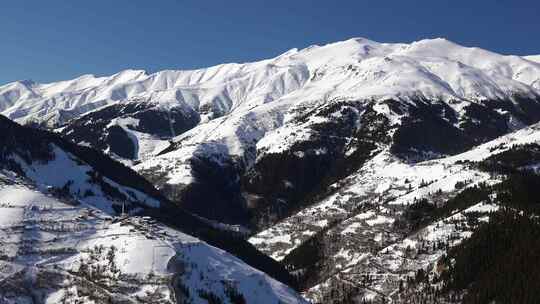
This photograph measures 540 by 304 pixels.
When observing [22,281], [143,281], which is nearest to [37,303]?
[22,281]

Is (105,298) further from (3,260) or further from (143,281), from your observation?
(3,260)

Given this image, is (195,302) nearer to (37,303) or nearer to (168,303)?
(168,303)

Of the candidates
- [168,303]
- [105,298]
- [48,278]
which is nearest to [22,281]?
[48,278]

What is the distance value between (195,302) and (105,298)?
2329 cm

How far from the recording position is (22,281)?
193 meters

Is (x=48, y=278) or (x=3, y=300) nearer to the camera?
(x=3, y=300)

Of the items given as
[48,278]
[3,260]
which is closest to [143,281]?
[48,278]

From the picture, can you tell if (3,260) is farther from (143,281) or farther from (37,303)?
(143,281)

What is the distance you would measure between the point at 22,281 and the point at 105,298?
22177mm

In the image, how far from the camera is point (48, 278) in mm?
198125

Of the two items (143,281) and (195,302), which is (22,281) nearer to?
(143,281)

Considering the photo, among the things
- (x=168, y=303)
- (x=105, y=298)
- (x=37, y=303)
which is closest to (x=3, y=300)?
(x=37, y=303)

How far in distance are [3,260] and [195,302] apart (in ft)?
169

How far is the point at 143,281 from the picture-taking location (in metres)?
200
